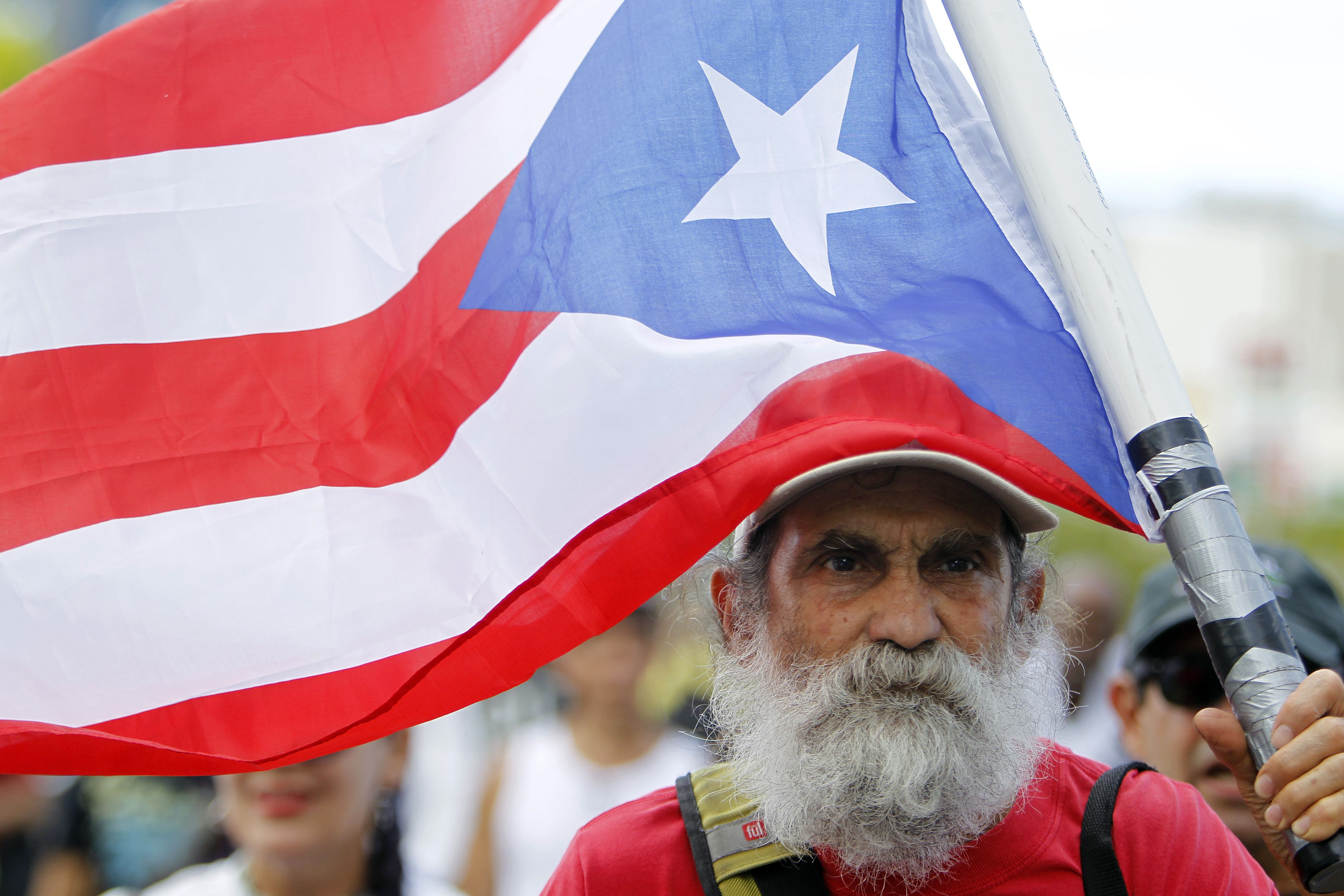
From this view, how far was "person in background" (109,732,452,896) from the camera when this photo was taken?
3109 millimetres

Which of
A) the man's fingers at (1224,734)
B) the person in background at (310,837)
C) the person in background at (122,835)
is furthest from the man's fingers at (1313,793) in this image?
the person in background at (122,835)

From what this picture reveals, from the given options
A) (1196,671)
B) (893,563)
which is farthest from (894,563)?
(1196,671)

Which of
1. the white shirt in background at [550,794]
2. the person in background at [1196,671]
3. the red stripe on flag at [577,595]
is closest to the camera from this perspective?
the red stripe on flag at [577,595]

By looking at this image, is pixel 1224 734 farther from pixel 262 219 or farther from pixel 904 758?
pixel 262 219

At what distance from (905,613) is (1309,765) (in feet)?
2.09

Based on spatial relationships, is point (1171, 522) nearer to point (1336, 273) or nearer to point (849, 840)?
point (849, 840)

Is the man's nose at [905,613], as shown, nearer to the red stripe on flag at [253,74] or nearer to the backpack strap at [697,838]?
the backpack strap at [697,838]

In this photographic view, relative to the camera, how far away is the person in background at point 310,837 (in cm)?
311

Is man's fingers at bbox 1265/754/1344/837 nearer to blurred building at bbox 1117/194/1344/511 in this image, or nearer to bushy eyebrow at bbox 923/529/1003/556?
bushy eyebrow at bbox 923/529/1003/556

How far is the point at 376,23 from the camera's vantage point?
2.18 metres

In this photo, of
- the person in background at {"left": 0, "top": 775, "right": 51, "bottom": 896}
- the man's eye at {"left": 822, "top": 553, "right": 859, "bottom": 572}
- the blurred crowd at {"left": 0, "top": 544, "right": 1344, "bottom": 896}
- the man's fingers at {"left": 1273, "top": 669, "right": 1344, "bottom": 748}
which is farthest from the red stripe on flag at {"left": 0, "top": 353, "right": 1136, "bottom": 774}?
the person in background at {"left": 0, "top": 775, "right": 51, "bottom": 896}

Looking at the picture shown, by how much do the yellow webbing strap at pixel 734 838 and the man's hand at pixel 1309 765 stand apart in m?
0.81

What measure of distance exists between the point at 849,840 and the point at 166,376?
1.44 meters

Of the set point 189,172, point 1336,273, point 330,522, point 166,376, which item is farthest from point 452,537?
point 1336,273
